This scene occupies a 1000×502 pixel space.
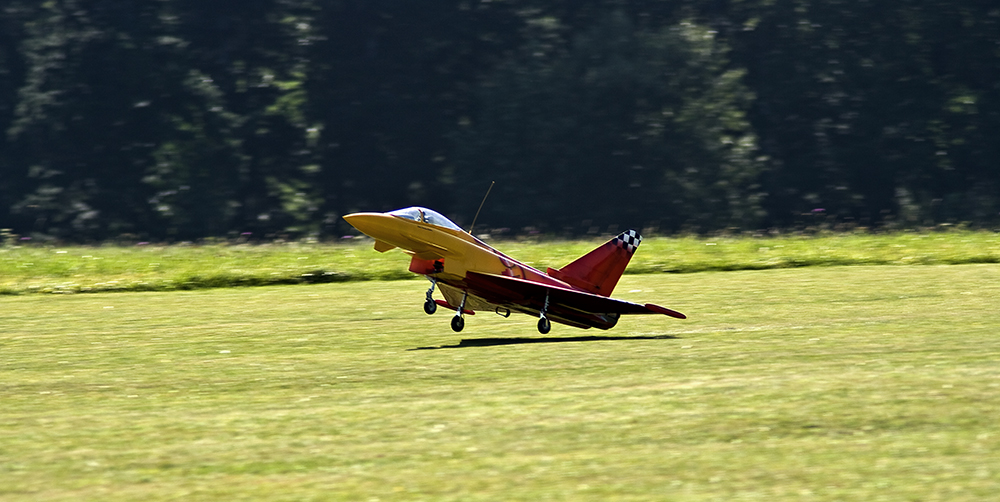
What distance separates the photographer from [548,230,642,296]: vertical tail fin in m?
17.1

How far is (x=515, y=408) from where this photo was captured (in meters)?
10.3

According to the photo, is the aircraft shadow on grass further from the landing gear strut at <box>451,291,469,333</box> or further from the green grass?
the green grass

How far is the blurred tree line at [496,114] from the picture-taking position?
60938mm

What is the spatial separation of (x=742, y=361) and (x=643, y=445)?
4.44 metres

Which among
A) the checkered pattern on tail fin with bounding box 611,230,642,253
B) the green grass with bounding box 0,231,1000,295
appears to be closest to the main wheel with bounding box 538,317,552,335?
the checkered pattern on tail fin with bounding box 611,230,642,253

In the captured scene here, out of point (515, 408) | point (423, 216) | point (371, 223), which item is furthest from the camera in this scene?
point (423, 216)

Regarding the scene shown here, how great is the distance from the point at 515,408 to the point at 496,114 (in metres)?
54.2

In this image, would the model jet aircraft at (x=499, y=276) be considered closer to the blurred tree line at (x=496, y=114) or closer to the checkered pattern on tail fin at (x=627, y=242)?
the checkered pattern on tail fin at (x=627, y=242)

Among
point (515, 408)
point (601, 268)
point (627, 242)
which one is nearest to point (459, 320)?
point (601, 268)

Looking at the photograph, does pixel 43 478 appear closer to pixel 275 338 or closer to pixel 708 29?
pixel 275 338

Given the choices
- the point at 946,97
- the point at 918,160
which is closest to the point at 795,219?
the point at 918,160

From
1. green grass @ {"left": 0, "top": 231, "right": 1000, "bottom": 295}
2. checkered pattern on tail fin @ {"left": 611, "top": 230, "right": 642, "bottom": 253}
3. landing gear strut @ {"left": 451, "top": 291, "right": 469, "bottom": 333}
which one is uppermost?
checkered pattern on tail fin @ {"left": 611, "top": 230, "right": 642, "bottom": 253}

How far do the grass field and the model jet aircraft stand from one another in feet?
1.57

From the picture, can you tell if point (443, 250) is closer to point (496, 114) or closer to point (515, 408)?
point (515, 408)
